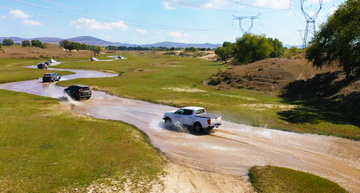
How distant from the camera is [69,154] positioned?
15.6 m

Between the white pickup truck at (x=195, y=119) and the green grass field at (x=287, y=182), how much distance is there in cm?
675

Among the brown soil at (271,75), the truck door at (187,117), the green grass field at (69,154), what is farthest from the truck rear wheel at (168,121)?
the brown soil at (271,75)

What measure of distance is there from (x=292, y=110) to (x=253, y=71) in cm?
2794

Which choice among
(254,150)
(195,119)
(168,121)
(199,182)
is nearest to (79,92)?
(168,121)

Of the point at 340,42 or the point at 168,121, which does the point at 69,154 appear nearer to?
the point at 168,121

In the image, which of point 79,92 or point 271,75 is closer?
point 79,92

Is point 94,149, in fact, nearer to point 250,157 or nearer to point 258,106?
point 250,157

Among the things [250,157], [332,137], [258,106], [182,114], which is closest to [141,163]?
[250,157]

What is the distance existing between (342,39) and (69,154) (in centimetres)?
3065

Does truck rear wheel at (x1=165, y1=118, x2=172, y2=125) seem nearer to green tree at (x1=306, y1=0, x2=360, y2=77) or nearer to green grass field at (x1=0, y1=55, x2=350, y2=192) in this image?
green grass field at (x1=0, y1=55, x2=350, y2=192)

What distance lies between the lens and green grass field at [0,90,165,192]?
12.4 meters

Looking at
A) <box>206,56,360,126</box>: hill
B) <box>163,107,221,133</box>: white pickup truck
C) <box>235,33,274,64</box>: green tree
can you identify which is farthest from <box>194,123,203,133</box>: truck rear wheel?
<box>235,33,274,64</box>: green tree

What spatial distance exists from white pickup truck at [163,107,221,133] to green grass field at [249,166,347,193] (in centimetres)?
675

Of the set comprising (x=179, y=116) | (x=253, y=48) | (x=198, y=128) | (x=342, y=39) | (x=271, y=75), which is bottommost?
(x=198, y=128)
